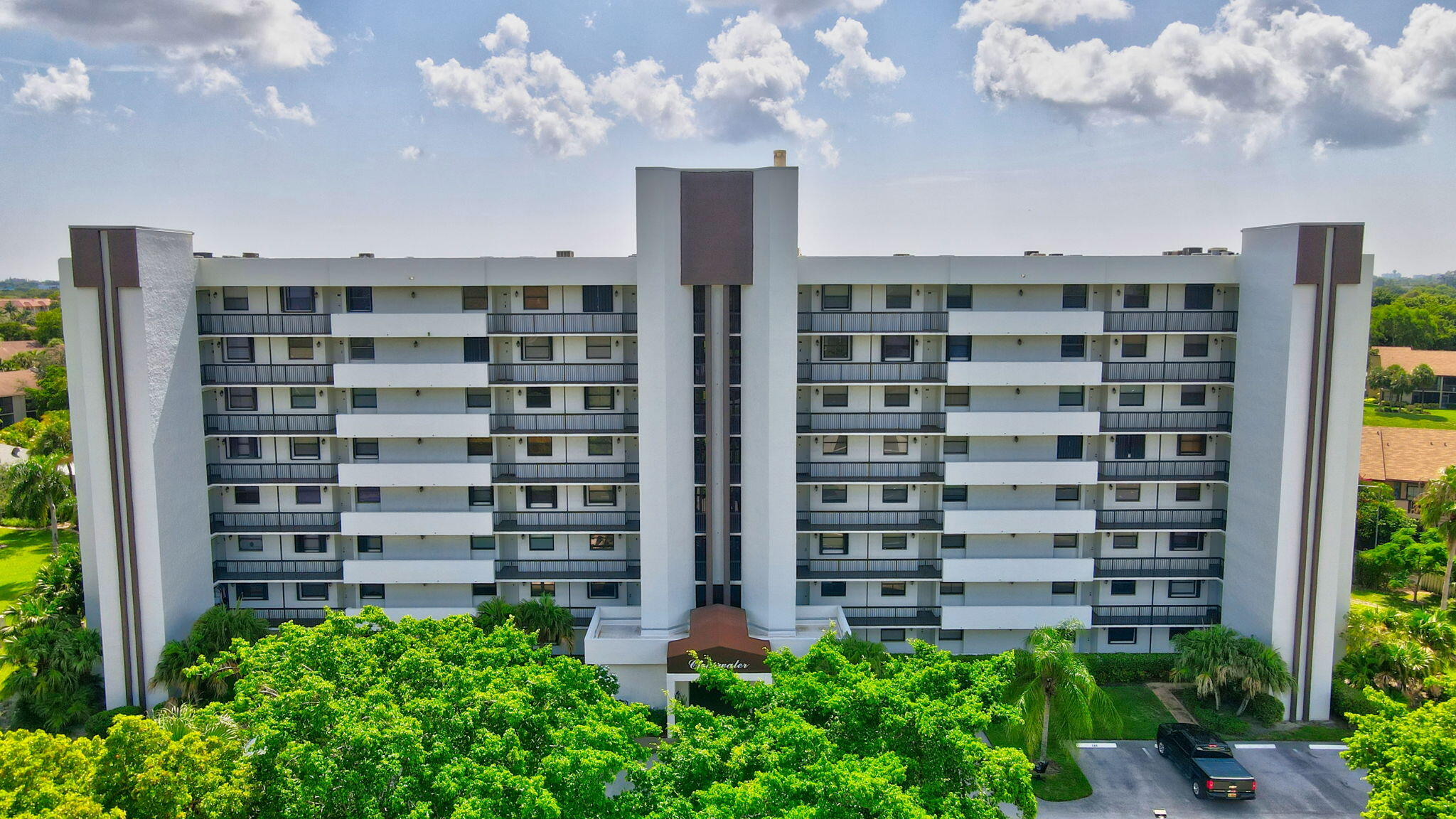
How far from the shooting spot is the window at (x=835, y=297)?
121ft

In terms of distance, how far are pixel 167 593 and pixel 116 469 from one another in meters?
5.26

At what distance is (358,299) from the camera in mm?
36906

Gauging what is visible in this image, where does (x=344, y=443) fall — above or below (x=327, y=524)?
above

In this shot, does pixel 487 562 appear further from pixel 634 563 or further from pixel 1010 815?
pixel 1010 815

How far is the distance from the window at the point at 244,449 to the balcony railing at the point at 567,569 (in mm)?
11654

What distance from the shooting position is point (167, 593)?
111 ft

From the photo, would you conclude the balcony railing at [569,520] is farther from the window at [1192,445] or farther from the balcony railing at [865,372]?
the window at [1192,445]

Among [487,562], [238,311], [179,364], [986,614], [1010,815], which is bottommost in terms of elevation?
[1010,815]

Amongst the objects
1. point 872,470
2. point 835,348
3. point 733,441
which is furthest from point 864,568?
point 835,348

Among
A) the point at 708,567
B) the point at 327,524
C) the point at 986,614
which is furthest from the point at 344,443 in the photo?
the point at 986,614

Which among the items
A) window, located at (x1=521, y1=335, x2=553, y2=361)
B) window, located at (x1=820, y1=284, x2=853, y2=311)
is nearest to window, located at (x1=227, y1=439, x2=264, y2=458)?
window, located at (x1=521, y1=335, x2=553, y2=361)

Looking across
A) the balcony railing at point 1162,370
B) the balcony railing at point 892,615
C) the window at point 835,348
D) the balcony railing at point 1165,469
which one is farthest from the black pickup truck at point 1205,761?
the window at point 835,348

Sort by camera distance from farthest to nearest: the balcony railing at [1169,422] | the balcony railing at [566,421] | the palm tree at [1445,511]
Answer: the palm tree at [1445,511] < the balcony railing at [566,421] < the balcony railing at [1169,422]

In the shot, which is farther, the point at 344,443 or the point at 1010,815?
the point at 344,443
